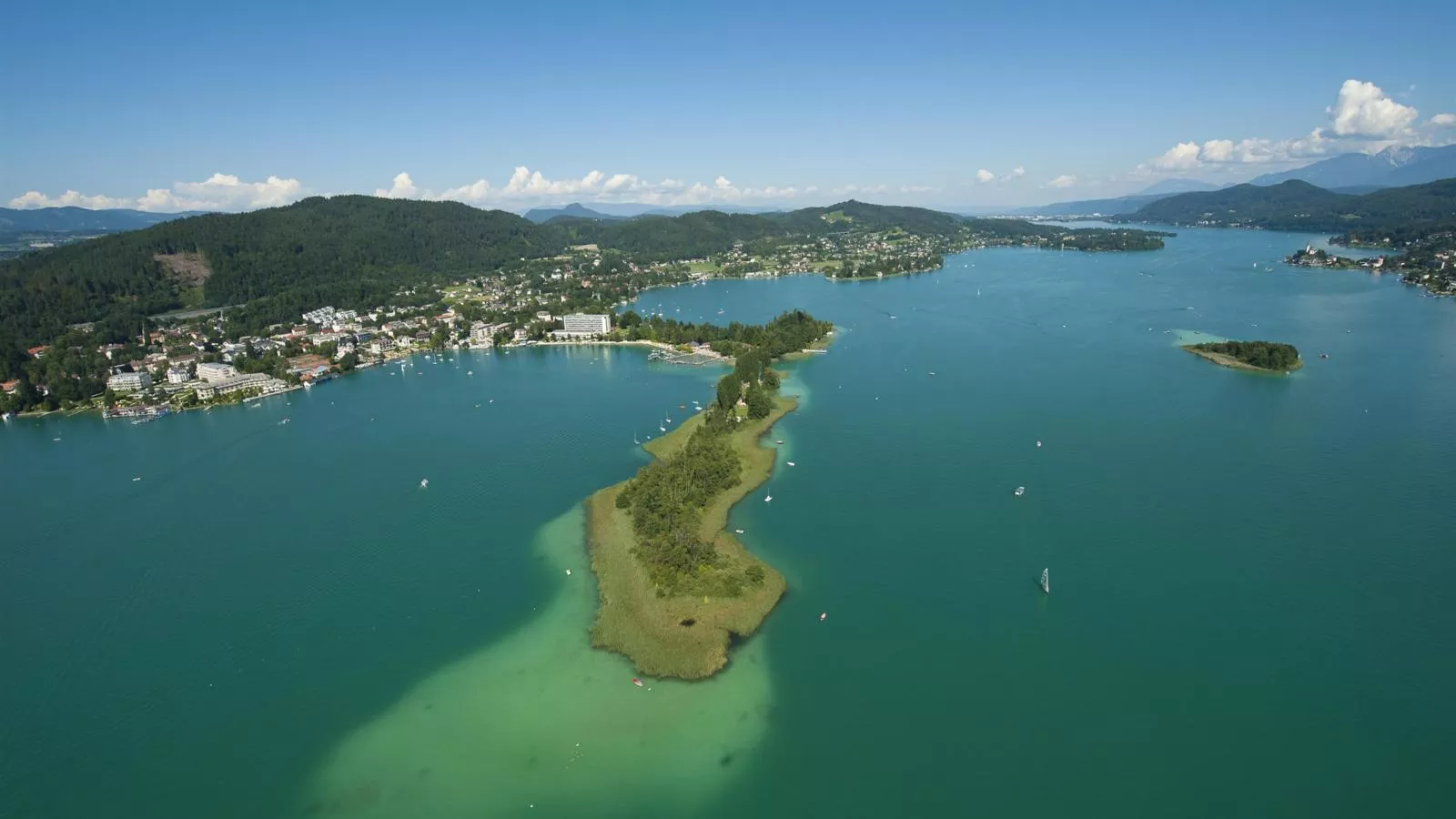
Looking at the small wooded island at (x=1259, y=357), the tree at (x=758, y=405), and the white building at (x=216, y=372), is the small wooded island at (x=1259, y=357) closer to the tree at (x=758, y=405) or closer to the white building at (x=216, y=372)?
the tree at (x=758, y=405)

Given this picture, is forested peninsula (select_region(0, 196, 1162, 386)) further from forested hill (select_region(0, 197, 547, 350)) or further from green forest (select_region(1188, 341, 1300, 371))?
green forest (select_region(1188, 341, 1300, 371))

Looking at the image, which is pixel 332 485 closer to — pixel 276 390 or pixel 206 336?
pixel 276 390

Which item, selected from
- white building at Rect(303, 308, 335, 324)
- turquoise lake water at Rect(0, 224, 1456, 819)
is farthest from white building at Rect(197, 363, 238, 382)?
white building at Rect(303, 308, 335, 324)

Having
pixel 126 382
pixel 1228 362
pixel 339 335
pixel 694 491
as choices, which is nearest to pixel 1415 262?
pixel 1228 362

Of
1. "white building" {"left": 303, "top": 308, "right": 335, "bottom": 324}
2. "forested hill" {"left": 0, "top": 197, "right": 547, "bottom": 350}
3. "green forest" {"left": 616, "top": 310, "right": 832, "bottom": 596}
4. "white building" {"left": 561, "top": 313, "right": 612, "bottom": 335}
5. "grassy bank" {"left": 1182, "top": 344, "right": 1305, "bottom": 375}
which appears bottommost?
"green forest" {"left": 616, "top": 310, "right": 832, "bottom": 596}

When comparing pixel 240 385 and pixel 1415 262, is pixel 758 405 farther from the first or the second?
pixel 1415 262

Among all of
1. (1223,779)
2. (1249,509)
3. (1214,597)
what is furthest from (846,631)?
(1249,509)
